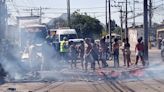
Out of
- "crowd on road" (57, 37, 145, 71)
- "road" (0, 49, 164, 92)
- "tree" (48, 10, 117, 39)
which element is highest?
"tree" (48, 10, 117, 39)

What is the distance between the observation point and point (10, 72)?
73.8ft

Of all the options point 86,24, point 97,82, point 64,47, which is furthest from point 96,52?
point 86,24

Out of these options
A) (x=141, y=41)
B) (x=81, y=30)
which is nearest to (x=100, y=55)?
(x=141, y=41)

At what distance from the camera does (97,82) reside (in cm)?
1853

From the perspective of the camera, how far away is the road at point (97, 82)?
1620 centimetres

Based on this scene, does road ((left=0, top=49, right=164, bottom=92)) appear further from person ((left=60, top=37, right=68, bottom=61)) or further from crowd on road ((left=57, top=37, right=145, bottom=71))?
person ((left=60, top=37, right=68, bottom=61))

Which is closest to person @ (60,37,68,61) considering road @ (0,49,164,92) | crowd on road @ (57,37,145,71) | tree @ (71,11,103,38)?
crowd on road @ (57,37,145,71)

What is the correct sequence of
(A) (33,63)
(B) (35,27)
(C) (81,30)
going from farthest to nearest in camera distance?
1. (C) (81,30)
2. (B) (35,27)
3. (A) (33,63)

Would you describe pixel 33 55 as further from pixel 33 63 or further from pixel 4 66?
pixel 4 66

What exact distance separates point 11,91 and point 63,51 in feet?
45.0

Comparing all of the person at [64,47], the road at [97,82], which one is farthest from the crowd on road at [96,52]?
the road at [97,82]

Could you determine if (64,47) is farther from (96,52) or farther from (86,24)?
(86,24)

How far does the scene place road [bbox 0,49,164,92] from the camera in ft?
53.2

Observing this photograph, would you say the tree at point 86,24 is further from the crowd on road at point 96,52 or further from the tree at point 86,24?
the crowd on road at point 96,52
